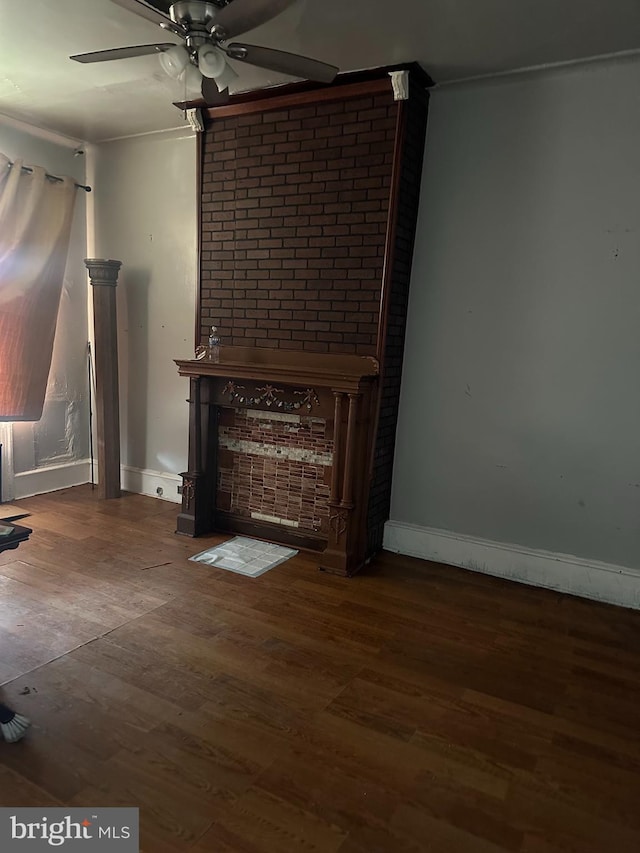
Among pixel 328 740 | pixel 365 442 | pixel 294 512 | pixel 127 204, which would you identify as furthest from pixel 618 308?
pixel 127 204

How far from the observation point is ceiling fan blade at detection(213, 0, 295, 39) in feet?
5.72

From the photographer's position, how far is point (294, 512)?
3475 millimetres

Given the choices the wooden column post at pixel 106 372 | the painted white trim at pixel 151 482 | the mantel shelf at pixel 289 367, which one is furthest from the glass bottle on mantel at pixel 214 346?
the painted white trim at pixel 151 482

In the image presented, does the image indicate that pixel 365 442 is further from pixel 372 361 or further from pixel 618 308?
pixel 618 308

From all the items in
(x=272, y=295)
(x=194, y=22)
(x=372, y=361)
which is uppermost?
(x=194, y=22)

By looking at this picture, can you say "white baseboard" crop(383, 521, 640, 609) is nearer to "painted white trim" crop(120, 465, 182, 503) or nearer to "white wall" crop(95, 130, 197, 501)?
"painted white trim" crop(120, 465, 182, 503)

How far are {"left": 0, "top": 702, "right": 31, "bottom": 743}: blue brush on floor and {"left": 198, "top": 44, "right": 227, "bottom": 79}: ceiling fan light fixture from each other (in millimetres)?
2250

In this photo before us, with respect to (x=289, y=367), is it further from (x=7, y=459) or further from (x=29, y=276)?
(x=7, y=459)

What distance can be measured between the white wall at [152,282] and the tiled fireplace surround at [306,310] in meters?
0.51

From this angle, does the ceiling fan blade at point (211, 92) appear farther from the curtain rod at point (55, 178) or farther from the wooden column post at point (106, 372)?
the curtain rod at point (55, 178)

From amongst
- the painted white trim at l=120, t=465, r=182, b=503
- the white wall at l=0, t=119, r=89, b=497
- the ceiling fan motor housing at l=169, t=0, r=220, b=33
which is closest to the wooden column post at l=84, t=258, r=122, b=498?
the painted white trim at l=120, t=465, r=182, b=503

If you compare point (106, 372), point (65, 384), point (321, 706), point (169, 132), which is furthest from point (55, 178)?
point (321, 706)

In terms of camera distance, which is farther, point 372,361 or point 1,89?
point 1,89

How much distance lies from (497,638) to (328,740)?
1041 millimetres
